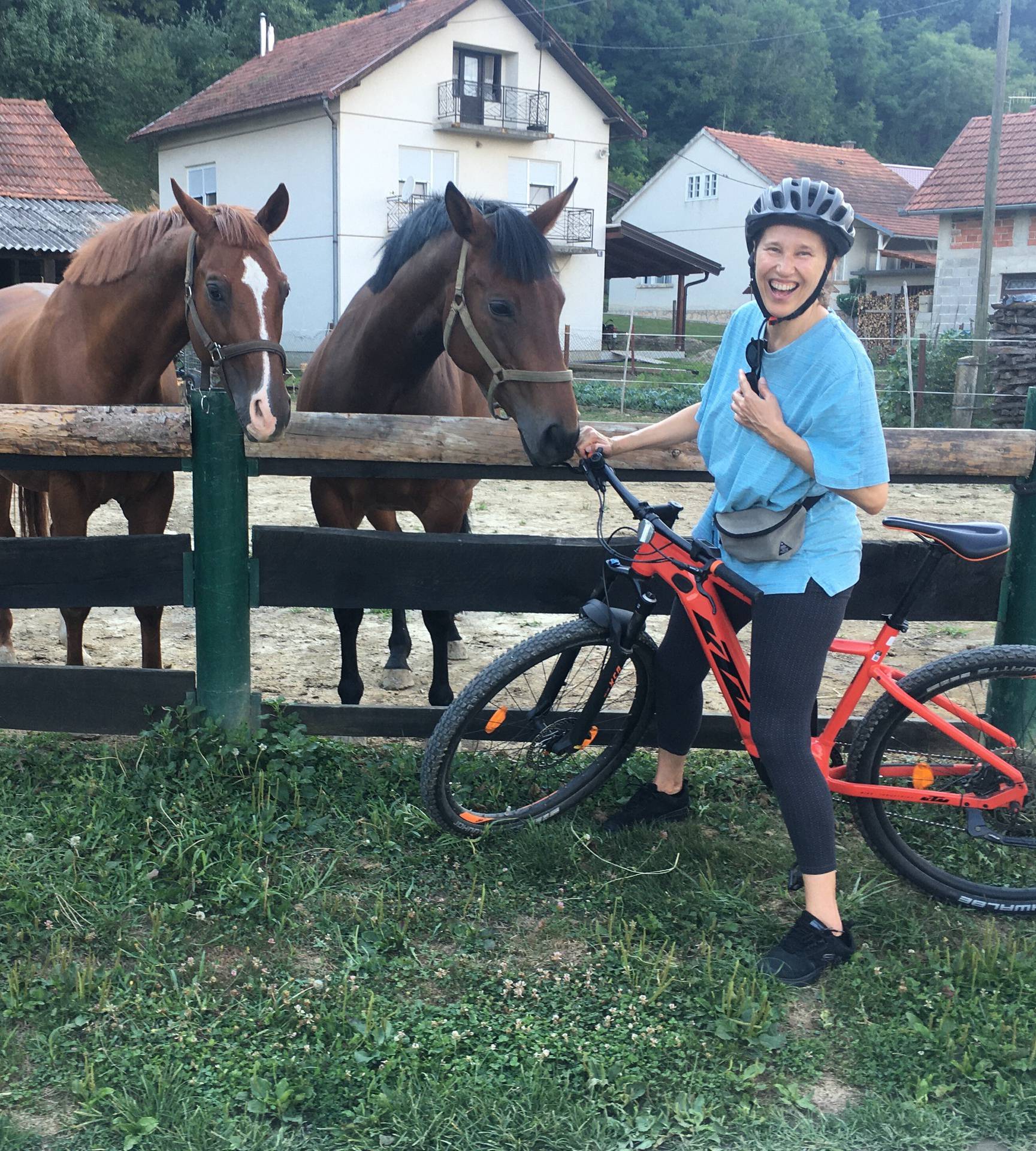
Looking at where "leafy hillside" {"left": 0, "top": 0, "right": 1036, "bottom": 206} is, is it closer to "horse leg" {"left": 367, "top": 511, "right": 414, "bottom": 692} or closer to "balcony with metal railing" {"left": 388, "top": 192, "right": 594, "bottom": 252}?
"balcony with metal railing" {"left": 388, "top": 192, "right": 594, "bottom": 252}

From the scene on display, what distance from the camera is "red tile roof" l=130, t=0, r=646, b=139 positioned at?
26766mm

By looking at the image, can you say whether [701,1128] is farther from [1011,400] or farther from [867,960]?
[1011,400]

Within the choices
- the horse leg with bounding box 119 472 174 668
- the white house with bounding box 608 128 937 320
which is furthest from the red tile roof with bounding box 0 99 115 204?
the white house with bounding box 608 128 937 320

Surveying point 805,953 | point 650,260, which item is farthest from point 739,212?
point 805,953

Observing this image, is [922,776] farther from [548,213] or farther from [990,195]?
[990,195]

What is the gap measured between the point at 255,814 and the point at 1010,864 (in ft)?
7.27

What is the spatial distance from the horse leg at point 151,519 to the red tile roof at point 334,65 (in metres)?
24.0

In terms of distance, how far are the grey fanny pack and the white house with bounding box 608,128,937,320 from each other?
39036 millimetres

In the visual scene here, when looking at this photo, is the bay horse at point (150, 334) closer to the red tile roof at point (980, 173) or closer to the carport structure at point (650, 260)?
the red tile roof at point (980, 173)

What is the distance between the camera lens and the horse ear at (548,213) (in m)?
3.64

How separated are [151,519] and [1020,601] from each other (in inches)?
126

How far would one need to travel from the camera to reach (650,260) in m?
31.1

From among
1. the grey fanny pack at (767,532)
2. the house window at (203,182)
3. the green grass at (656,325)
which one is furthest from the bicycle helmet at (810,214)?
the green grass at (656,325)

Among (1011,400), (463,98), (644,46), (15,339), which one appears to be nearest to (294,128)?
(463,98)
